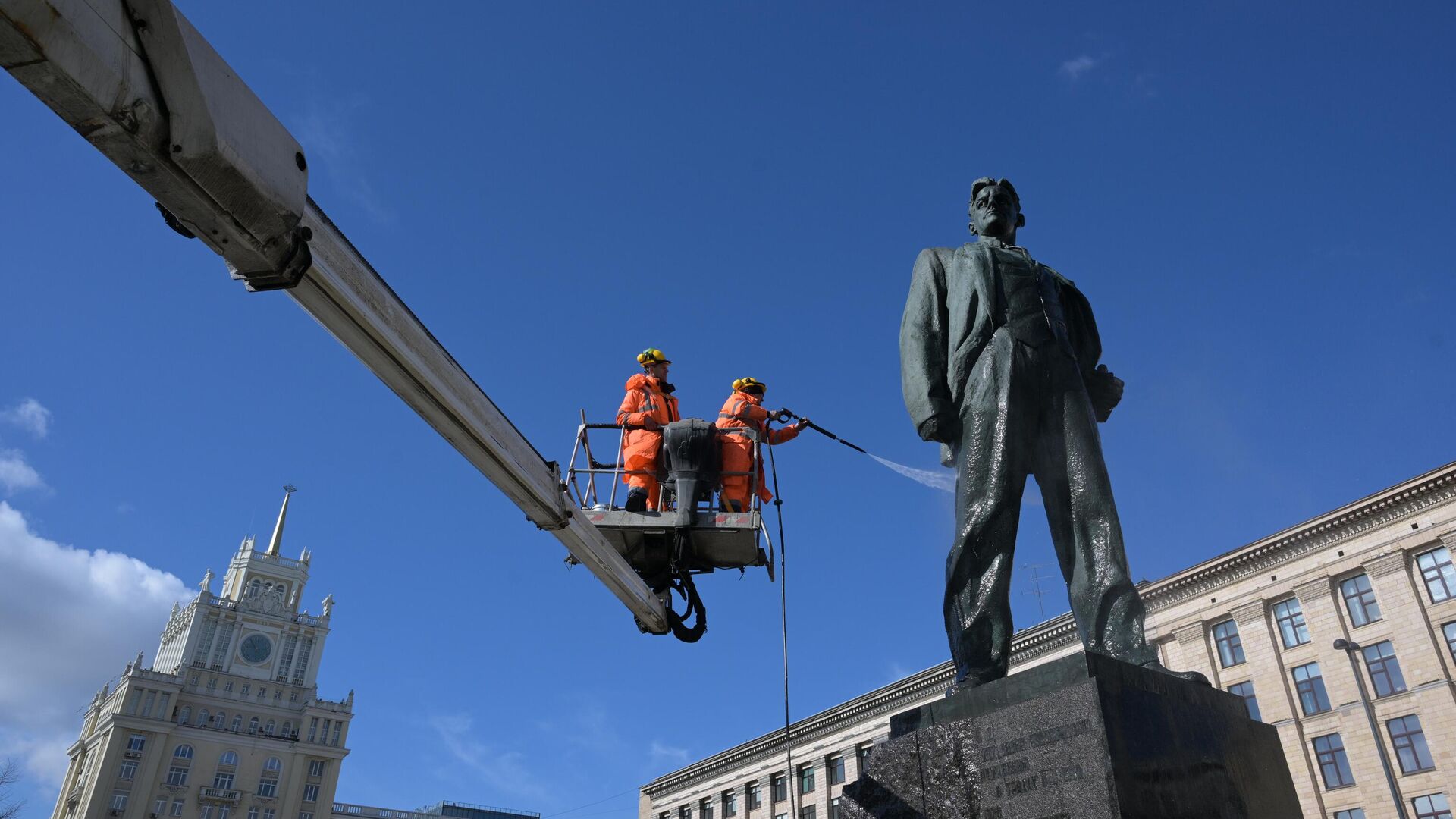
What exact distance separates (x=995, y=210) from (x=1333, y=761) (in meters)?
38.1

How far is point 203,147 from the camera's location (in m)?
3.96

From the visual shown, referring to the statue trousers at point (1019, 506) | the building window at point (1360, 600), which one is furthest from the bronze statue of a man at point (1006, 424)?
the building window at point (1360, 600)

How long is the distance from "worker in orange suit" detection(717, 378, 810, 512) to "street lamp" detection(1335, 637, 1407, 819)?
2853 centimetres

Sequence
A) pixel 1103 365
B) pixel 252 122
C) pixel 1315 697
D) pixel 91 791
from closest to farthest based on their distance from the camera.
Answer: pixel 252 122 < pixel 1103 365 < pixel 1315 697 < pixel 91 791

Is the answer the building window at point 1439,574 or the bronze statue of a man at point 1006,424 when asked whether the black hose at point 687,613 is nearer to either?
the bronze statue of a man at point 1006,424

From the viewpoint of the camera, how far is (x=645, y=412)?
10.0 meters

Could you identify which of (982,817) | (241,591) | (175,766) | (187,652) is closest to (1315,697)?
(982,817)

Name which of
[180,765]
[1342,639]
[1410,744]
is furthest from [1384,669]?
[180,765]

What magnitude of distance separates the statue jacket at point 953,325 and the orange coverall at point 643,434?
13.1 feet

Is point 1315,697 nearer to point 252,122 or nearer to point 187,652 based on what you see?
point 252,122

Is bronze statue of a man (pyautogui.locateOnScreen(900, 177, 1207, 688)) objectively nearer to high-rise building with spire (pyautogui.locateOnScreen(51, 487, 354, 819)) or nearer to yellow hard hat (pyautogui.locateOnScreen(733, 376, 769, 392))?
yellow hard hat (pyautogui.locateOnScreen(733, 376, 769, 392))

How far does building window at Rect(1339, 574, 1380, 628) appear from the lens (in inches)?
1431

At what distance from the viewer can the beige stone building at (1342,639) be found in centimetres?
3350

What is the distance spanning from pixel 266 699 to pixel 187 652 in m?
9.80
